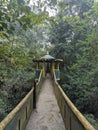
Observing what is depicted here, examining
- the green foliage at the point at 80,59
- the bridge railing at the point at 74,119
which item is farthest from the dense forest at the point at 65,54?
the bridge railing at the point at 74,119

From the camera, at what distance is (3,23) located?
8.57ft

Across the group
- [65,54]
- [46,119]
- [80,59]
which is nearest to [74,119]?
[46,119]

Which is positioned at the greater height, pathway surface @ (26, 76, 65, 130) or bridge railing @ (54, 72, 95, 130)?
bridge railing @ (54, 72, 95, 130)

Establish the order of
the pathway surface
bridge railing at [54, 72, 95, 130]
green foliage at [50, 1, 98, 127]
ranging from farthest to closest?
green foliage at [50, 1, 98, 127] < the pathway surface < bridge railing at [54, 72, 95, 130]

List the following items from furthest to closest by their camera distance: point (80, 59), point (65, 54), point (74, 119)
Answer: point (65, 54), point (80, 59), point (74, 119)

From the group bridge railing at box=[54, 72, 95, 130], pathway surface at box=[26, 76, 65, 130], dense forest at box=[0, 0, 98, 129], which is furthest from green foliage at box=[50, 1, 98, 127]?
bridge railing at box=[54, 72, 95, 130]

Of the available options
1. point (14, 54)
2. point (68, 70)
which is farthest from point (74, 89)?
point (14, 54)

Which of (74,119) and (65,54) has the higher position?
(65,54)

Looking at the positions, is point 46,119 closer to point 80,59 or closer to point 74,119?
point 74,119

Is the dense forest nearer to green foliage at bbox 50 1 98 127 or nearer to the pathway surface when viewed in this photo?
green foliage at bbox 50 1 98 127

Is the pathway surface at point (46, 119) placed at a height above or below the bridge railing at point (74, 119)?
below

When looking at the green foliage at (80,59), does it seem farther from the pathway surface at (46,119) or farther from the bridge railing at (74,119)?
the bridge railing at (74,119)

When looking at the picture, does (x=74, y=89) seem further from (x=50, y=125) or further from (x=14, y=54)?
(x=14, y=54)

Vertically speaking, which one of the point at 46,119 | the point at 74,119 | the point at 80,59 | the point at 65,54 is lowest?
the point at 46,119
